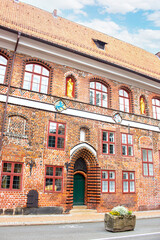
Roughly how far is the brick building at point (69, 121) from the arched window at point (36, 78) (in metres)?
0.06

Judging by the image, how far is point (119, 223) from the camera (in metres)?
7.59

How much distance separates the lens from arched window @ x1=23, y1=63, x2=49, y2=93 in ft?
41.9

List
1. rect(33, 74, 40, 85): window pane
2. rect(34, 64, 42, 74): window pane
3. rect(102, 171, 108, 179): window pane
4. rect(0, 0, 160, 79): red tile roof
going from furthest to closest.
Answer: rect(0, 0, 160, 79): red tile roof
rect(102, 171, 108, 179): window pane
rect(34, 64, 42, 74): window pane
rect(33, 74, 40, 85): window pane

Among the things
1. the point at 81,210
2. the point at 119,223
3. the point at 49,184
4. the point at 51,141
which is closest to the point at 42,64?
the point at 51,141

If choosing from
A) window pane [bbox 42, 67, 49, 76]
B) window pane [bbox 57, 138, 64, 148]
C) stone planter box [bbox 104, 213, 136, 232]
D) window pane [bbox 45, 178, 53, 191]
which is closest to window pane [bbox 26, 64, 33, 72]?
window pane [bbox 42, 67, 49, 76]

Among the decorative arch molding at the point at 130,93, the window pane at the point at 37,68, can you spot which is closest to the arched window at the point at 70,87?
the window pane at the point at 37,68

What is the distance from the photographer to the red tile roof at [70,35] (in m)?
14.1

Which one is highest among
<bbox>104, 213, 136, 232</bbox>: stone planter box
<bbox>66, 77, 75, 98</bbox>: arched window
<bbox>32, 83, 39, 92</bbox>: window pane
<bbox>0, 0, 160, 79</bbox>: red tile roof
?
<bbox>0, 0, 160, 79</bbox>: red tile roof

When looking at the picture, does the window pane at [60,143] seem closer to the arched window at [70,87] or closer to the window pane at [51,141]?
the window pane at [51,141]

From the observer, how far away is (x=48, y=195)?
1148cm

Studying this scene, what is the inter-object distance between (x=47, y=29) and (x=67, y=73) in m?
3.96

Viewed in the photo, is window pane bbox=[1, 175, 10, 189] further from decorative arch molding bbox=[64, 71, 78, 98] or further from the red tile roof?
the red tile roof

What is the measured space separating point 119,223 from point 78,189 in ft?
20.3

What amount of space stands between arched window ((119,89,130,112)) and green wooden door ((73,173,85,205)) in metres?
5.79
